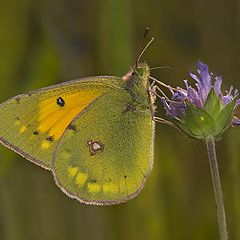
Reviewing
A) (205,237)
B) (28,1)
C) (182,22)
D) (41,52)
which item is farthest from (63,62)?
(205,237)

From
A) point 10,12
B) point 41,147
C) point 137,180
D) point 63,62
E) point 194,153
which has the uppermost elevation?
point 10,12

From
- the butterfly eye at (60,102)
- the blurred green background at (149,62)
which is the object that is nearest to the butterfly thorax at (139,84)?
the butterfly eye at (60,102)

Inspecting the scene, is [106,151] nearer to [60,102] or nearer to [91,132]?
[91,132]

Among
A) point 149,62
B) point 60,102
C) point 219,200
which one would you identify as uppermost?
point 149,62

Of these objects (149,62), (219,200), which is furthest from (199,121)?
(149,62)

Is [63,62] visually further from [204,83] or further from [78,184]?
[204,83]

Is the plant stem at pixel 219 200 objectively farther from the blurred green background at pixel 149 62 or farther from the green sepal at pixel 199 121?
the blurred green background at pixel 149 62
